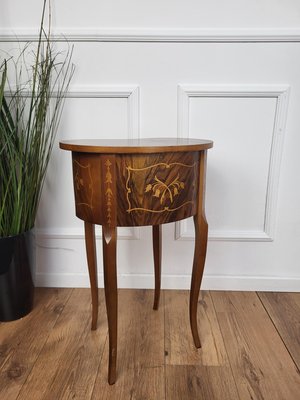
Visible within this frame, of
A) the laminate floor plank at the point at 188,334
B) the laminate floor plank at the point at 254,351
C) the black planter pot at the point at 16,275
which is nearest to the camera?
the laminate floor plank at the point at 254,351

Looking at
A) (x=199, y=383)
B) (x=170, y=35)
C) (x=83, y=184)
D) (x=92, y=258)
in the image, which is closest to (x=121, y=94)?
(x=170, y=35)

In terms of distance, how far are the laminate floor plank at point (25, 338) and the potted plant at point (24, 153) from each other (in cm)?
6

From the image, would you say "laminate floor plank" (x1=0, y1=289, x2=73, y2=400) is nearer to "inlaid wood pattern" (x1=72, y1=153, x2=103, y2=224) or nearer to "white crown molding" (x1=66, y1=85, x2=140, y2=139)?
"inlaid wood pattern" (x1=72, y1=153, x2=103, y2=224)

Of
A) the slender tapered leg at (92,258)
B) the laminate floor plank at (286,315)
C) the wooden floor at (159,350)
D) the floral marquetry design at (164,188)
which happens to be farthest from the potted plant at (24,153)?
the laminate floor plank at (286,315)

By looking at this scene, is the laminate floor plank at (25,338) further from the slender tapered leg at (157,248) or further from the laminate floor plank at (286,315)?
the laminate floor plank at (286,315)

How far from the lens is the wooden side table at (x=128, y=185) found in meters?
0.77

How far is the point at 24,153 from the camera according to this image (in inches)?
44.8

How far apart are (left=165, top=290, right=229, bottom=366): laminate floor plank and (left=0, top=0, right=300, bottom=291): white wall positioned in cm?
11

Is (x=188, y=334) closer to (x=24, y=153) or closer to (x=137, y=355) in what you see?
(x=137, y=355)

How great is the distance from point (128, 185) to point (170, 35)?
709mm

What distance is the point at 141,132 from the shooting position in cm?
125

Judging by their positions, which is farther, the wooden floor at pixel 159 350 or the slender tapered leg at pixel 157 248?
the slender tapered leg at pixel 157 248

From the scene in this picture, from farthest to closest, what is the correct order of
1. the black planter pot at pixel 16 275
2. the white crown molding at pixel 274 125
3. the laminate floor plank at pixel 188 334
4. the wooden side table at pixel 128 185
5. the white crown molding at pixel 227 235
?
1. the white crown molding at pixel 227 235
2. the white crown molding at pixel 274 125
3. the black planter pot at pixel 16 275
4. the laminate floor plank at pixel 188 334
5. the wooden side table at pixel 128 185

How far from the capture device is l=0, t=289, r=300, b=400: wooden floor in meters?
0.87
